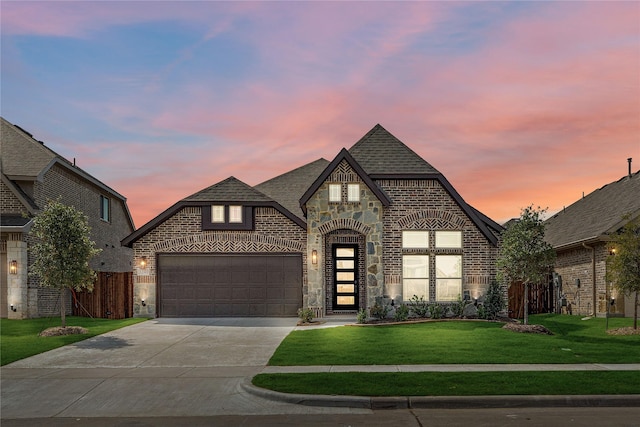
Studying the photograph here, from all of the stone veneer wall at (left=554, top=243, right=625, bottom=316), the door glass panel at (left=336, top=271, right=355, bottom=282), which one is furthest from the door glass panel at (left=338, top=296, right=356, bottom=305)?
the stone veneer wall at (left=554, top=243, right=625, bottom=316)

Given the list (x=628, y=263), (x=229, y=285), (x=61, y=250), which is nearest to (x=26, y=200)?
(x=61, y=250)

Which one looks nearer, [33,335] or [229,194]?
[33,335]

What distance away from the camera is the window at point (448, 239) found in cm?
2552

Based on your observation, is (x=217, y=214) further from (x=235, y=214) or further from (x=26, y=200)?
(x=26, y=200)

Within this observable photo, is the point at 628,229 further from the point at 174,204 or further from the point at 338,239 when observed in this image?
the point at 174,204

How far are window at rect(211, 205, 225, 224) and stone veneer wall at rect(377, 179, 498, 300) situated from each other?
663 cm

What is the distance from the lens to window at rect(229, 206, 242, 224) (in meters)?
26.8

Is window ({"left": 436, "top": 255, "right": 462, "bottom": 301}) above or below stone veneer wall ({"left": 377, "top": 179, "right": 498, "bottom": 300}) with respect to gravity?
below

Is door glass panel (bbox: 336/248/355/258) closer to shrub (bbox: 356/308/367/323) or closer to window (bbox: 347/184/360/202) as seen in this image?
window (bbox: 347/184/360/202)

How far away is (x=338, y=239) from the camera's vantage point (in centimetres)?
2553

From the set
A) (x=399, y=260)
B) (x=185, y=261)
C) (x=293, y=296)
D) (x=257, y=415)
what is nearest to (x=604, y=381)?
(x=257, y=415)

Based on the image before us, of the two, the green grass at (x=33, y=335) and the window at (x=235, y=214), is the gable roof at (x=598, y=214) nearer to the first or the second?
the window at (x=235, y=214)

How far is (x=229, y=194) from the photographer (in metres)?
27.0

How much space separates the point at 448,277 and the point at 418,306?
5.63ft
